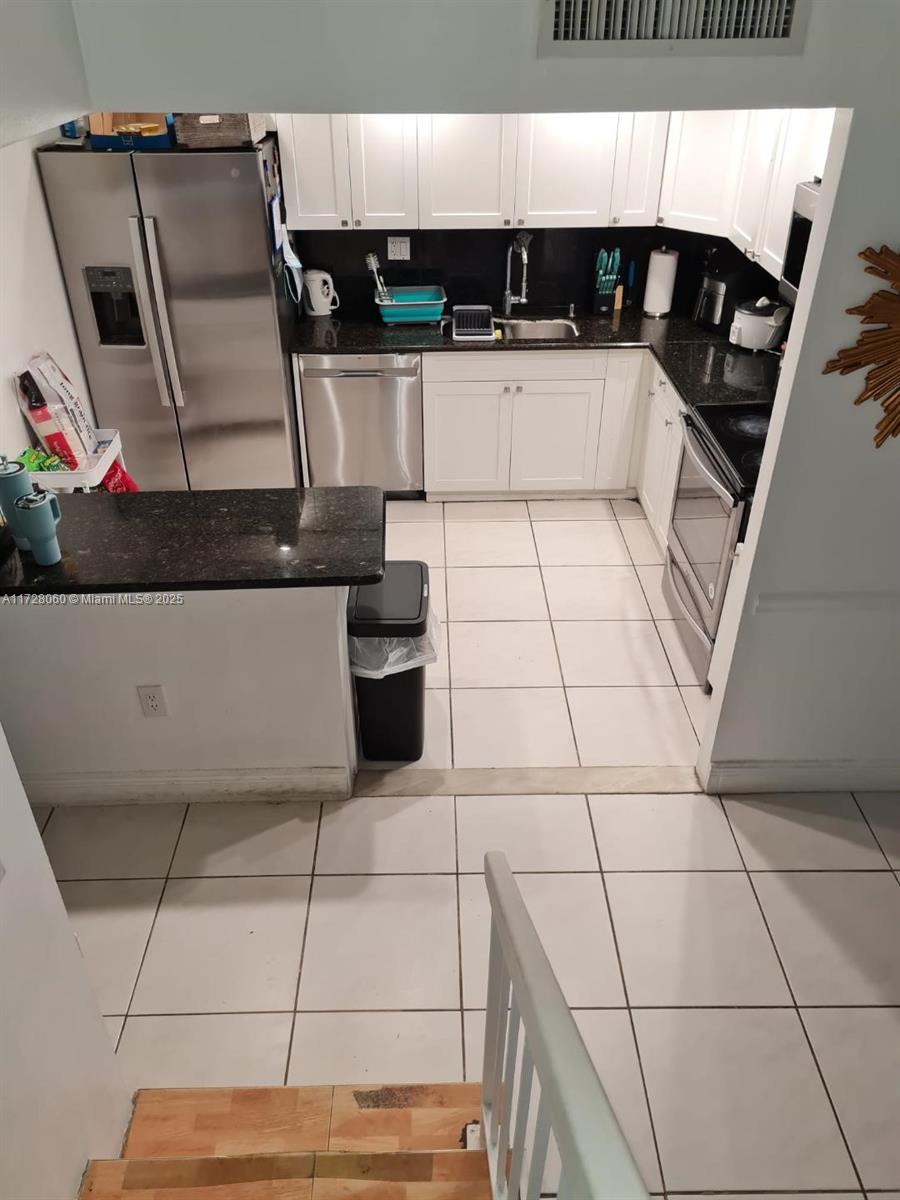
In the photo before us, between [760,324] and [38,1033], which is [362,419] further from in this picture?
[38,1033]

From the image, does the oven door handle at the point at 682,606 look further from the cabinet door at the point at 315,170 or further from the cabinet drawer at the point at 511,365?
the cabinet door at the point at 315,170

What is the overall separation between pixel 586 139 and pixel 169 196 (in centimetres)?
196

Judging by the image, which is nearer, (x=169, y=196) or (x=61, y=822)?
(x=61, y=822)

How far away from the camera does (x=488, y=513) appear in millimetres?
4672

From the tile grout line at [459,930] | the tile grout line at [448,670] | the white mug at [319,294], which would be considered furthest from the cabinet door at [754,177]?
the tile grout line at [459,930]

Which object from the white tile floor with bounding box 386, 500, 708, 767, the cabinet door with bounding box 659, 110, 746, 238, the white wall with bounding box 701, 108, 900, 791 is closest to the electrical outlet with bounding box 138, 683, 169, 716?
the white tile floor with bounding box 386, 500, 708, 767

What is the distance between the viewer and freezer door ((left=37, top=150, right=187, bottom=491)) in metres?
3.54

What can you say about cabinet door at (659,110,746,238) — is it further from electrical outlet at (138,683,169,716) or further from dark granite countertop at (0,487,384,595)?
electrical outlet at (138,683,169,716)

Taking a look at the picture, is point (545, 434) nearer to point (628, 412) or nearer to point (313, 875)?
point (628, 412)

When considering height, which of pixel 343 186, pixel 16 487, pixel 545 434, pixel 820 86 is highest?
pixel 820 86

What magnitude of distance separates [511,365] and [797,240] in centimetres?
148

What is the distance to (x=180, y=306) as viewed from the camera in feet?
12.5

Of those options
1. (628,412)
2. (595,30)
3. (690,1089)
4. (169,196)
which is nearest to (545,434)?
(628,412)

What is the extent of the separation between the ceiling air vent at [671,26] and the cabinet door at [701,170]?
88.9 inches
